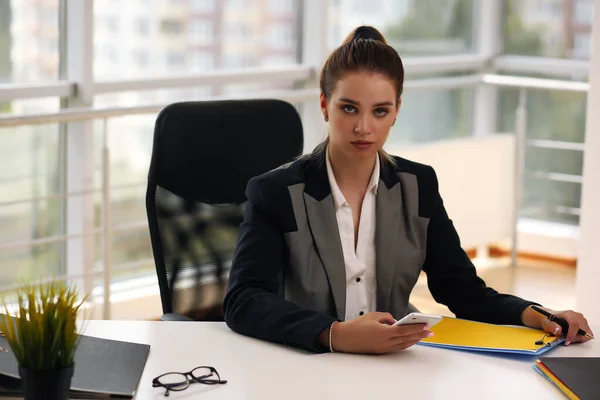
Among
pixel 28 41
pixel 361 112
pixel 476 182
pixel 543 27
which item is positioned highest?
pixel 543 27

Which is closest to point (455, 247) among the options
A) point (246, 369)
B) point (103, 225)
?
point (246, 369)

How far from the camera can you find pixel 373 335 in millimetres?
1643

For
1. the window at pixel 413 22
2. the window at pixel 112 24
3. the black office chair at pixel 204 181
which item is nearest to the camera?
the black office chair at pixel 204 181

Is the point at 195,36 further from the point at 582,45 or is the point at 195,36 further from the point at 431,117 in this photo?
the point at 582,45

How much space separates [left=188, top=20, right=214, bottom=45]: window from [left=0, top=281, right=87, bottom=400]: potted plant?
8.68 ft

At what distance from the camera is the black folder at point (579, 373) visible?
4.96ft

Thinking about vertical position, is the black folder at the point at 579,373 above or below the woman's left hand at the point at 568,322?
below

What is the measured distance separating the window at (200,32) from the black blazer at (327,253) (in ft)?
6.38

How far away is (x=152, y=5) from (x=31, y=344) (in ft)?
8.46

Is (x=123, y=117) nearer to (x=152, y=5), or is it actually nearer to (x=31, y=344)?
(x=152, y=5)

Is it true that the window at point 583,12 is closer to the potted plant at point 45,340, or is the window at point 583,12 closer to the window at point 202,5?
the window at point 202,5

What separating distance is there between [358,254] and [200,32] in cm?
210

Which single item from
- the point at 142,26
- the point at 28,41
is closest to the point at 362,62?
the point at 28,41

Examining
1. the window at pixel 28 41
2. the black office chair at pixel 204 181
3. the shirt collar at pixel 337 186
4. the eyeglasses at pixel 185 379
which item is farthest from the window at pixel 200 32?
the eyeglasses at pixel 185 379
